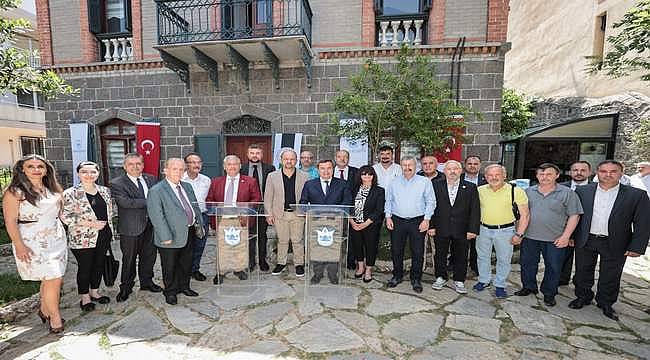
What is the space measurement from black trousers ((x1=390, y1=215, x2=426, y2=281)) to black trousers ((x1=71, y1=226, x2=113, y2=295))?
3.38 metres

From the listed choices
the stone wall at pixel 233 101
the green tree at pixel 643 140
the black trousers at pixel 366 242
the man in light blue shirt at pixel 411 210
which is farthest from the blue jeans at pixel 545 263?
the green tree at pixel 643 140

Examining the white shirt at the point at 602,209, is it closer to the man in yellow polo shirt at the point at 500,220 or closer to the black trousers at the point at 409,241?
the man in yellow polo shirt at the point at 500,220

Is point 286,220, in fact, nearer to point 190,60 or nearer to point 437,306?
point 437,306

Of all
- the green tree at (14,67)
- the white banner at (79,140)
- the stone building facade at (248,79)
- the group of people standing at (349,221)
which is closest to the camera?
the group of people standing at (349,221)

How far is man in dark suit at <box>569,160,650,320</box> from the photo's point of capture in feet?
10.9

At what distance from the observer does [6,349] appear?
9.27ft

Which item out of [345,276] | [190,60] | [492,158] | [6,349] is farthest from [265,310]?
[190,60]

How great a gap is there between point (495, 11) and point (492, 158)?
3281 mm

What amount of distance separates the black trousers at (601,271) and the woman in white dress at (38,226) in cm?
559

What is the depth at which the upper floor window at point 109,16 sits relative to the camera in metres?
8.66

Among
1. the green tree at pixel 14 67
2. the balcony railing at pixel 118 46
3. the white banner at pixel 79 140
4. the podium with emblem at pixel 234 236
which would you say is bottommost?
the podium with emblem at pixel 234 236

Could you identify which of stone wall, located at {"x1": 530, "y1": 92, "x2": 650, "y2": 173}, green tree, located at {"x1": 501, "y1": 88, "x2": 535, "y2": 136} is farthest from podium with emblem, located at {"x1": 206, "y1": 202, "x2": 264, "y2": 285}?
green tree, located at {"x1": 501, "y1": 88, "x2": 535, "y2": 136}

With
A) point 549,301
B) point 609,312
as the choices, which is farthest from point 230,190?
point 609,312

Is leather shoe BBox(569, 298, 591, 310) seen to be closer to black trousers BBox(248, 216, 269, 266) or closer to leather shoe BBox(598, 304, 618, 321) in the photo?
leather shoe BBox(598, 304, 618, 321)
